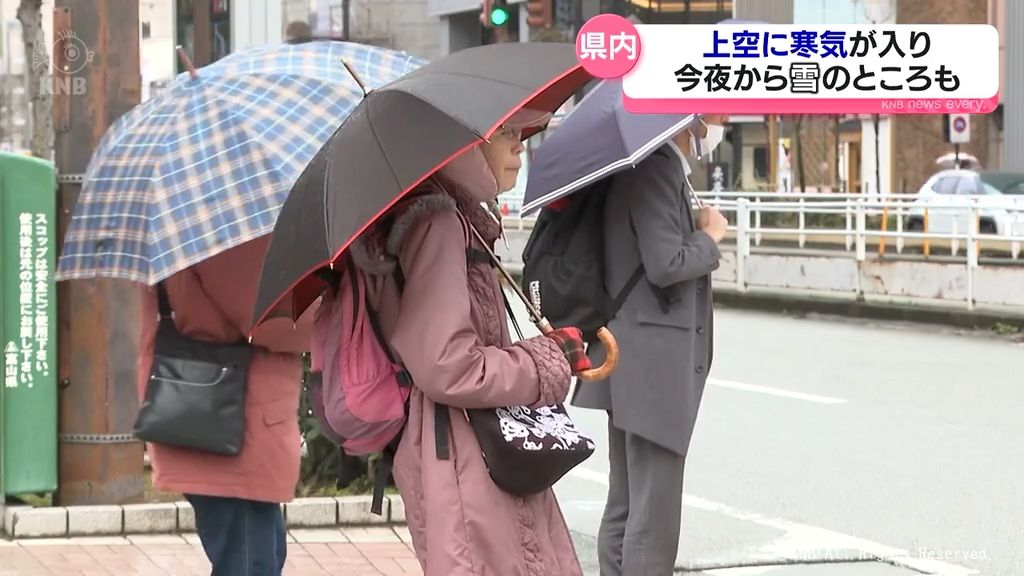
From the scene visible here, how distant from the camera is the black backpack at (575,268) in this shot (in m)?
4.62

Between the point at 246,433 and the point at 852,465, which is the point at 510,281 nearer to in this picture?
the point at 246,433

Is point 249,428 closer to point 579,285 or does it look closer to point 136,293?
point 579,285

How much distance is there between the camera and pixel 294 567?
583 cm

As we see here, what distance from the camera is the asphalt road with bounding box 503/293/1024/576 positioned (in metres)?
6.62

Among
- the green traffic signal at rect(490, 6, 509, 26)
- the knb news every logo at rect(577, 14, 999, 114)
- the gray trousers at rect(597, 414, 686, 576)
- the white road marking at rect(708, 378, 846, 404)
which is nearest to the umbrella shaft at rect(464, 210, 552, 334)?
the gray trousers at rect(597, 414, 686, 576)

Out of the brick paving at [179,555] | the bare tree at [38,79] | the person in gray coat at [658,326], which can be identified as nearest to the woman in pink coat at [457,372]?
the person in gray coat at [658,326]

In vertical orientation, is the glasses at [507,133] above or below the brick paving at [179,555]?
above

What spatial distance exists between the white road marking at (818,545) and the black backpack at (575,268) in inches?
82.4

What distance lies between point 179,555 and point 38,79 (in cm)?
274

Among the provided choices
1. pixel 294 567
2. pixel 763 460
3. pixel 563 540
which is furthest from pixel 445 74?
pixel 763 460

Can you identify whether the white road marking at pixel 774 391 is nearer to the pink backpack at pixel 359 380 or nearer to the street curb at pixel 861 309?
the street curb at pixel 861 309

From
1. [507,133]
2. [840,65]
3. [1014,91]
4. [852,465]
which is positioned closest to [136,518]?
[507,133]

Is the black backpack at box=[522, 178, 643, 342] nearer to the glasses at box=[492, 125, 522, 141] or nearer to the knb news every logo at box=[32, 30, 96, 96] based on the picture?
the glasses at box=[492, 125, 522, 141]

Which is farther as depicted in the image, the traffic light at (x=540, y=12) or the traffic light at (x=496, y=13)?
the traffic light at (x=540, y=12)
